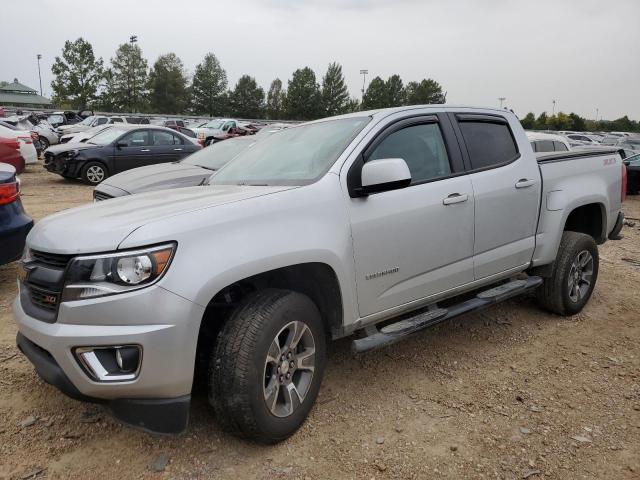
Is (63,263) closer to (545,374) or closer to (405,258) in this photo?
(405,258)

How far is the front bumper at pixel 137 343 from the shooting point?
7.34 feet

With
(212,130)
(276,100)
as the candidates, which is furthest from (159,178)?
(276,100)

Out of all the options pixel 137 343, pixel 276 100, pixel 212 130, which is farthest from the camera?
pixel 276 100

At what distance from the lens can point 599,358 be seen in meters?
3.94

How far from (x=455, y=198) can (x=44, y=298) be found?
252 cm

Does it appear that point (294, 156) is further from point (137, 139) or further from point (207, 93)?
point (207, 93)

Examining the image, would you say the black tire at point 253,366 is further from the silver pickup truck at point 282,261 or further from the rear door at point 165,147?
the rear door at point 165,147

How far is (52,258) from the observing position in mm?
2477

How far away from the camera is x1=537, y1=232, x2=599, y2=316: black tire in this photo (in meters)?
4.53

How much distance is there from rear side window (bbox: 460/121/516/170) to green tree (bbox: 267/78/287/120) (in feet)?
289

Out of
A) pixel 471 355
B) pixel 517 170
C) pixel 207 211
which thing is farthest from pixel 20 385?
pixel 517 170

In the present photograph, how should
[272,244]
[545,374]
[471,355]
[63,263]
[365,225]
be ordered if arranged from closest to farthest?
[63,263] → [272,244] → [365,225] → [545,374] → [471,355]

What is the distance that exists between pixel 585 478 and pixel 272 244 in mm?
1955

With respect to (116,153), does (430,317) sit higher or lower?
lower
